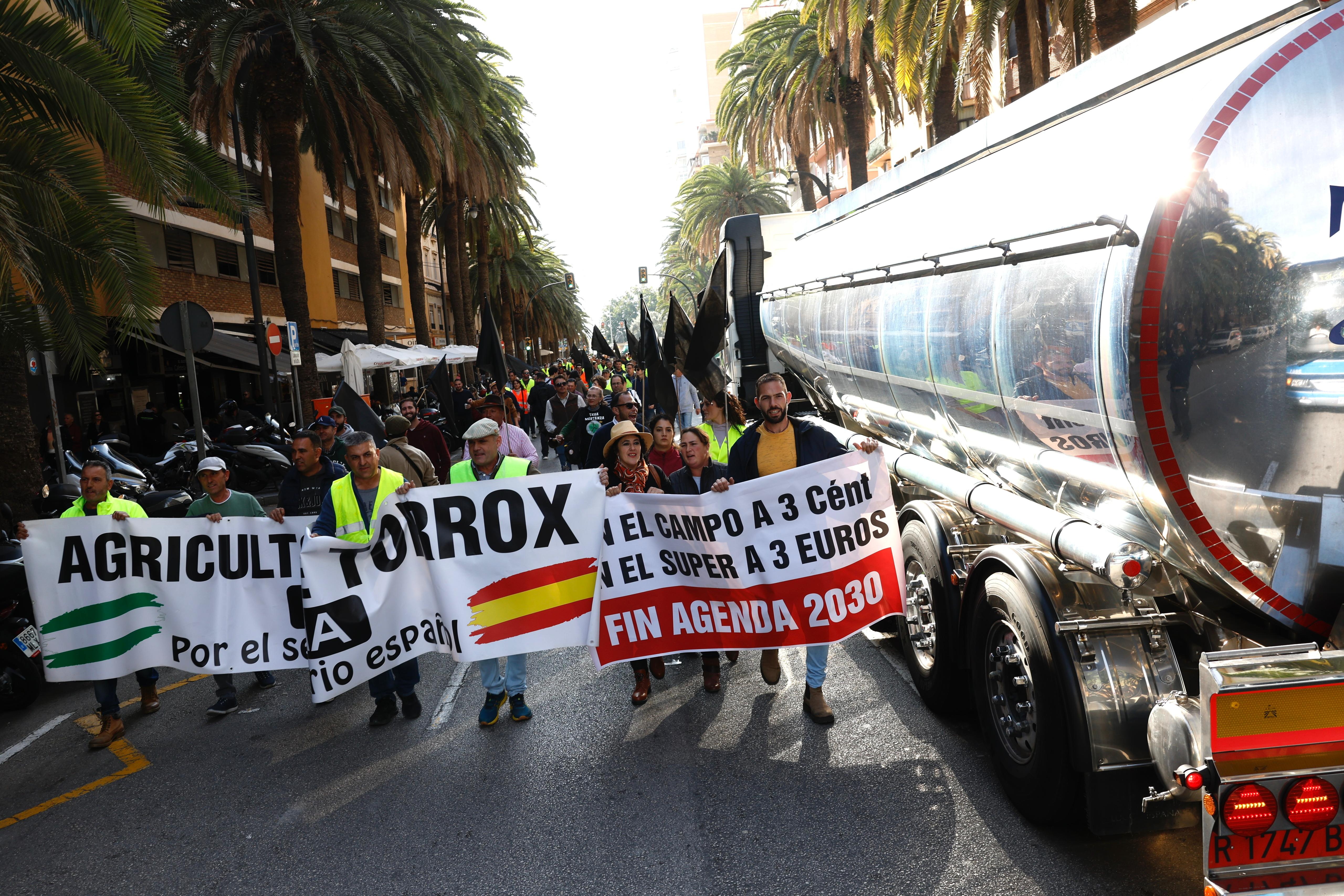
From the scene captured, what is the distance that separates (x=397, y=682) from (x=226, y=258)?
27.4 m

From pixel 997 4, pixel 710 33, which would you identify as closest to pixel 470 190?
pixel 997 4

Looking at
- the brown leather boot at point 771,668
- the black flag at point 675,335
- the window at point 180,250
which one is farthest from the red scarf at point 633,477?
the window at point 180,250

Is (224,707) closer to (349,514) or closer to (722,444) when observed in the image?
(349,514)

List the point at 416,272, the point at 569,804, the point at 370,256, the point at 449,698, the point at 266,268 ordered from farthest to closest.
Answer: the point at 266,268 → the point at 416,272 → the point at 370,256 → the point at 449,698 → the point at 569,804

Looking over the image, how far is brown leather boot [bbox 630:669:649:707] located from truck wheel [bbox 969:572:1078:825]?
82.8 inches

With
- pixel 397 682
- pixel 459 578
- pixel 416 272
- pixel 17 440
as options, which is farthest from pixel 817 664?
pixel 416 272

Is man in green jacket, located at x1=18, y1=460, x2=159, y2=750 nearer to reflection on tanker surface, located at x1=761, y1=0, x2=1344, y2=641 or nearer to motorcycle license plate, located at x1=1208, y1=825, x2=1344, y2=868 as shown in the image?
reflection on tanker surface, located at x1=761, y1=0, x2=1344, y2=641

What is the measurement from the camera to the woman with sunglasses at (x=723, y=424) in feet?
28.2

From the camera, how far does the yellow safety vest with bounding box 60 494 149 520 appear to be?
6051 mm

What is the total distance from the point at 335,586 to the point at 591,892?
2.62 meters

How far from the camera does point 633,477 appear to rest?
19.9 feet

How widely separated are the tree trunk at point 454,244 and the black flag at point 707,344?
21.5 meters

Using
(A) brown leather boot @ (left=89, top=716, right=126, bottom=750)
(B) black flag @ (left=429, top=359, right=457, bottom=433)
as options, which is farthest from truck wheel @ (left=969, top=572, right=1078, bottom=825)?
(B) black flag @ (left=429, top=359, right=457, bottom=433)

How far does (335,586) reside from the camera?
5.66 m
